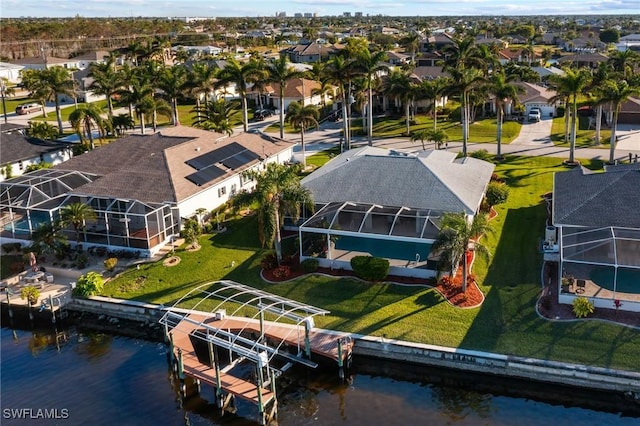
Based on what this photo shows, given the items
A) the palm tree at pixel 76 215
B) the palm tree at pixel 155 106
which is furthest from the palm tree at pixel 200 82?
the palm tree at pixel 76 215

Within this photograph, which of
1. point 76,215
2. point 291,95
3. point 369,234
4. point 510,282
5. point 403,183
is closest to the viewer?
point 510,282

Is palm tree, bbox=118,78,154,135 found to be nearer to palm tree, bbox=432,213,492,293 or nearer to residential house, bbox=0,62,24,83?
palm tree, bbox=432,213,492,293

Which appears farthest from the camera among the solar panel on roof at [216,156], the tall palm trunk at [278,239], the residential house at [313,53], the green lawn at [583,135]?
the residential house at [313,53]

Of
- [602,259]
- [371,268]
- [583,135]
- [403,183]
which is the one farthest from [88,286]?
[583,135]

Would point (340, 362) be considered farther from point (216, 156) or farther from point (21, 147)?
point (21, 147)

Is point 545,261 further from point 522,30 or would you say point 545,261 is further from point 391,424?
point 522,30

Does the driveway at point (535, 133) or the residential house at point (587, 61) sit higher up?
the residential house at point (587, 61)

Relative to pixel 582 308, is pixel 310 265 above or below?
above
